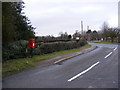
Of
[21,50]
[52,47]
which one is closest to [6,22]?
[21,50]

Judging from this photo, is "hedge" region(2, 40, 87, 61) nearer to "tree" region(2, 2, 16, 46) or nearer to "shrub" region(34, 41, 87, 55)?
"shrub" region(34, 41, 87, 55)

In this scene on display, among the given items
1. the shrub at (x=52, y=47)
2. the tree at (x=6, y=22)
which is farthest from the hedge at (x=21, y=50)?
the tree at (x=6, y=22)

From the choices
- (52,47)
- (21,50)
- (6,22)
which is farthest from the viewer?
(52,47)

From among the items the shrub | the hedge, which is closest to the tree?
the hedge

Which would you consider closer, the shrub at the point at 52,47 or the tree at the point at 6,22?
the tree at the point at 6,22

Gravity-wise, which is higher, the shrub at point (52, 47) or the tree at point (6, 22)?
the tree at point (6, 22)

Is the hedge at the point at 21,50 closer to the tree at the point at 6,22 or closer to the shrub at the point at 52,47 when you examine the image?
the shrub at the point at 52,47

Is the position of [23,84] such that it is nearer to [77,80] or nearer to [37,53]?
[77,80]

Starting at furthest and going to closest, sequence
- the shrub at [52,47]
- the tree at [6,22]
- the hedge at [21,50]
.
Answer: the shrub at [52,47], the hedge at [21,50], the tree at [6,22]

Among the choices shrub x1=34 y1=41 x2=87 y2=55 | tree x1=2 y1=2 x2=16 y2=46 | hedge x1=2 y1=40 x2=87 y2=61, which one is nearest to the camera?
tree x1=2 y1=2 x2=16 y2=46

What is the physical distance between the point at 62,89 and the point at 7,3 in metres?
7.48

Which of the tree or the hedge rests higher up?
the tree

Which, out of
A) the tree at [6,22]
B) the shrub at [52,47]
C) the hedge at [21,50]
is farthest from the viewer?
the shrub at [52,47]

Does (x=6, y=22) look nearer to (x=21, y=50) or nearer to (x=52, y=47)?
(x=21, y=50)
